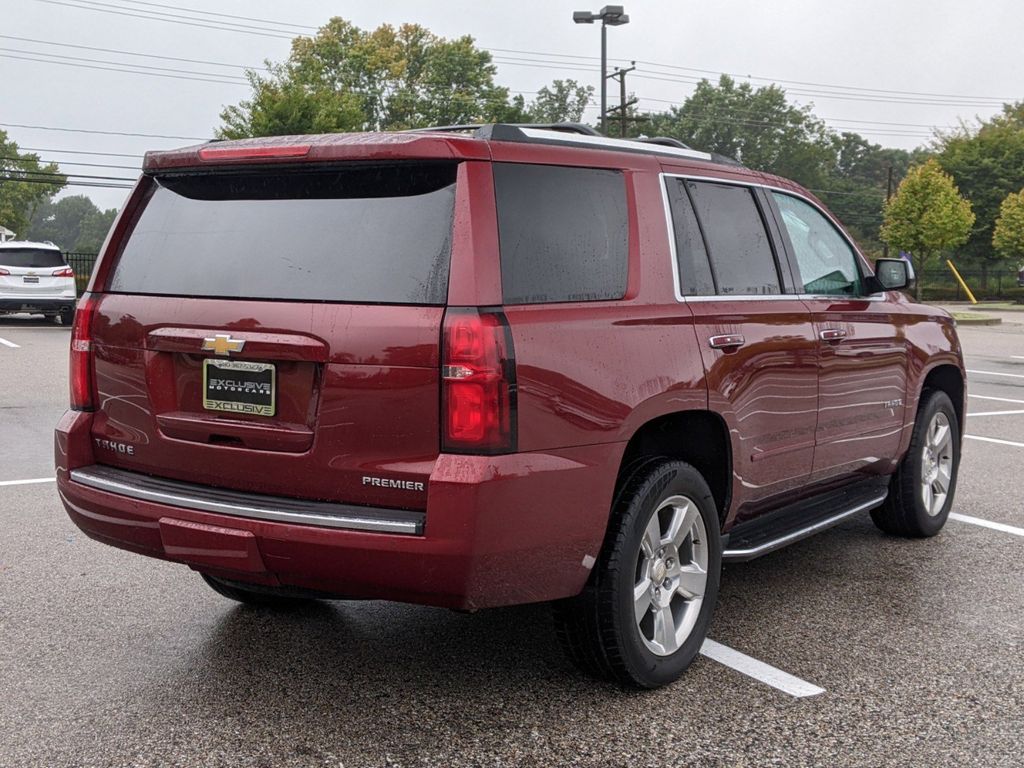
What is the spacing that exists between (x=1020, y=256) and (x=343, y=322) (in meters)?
50.7

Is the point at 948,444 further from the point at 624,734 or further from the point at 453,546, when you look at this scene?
the point at 453,546

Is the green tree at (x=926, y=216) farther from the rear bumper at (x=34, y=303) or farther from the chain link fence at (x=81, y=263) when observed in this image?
the rear bumper at (x=34, y=303)

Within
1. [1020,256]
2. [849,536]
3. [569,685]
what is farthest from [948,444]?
[1020,256]

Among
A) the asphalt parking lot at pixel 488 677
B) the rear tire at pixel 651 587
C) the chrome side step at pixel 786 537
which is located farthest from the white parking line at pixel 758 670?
the chrome side step at pixel 786 537

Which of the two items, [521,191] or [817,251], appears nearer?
[521,191]

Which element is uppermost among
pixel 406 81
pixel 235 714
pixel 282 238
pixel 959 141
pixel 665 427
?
pixel 406 81

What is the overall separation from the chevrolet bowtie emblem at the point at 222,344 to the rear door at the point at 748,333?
1.58 metres

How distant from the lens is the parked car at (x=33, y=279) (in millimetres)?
22156

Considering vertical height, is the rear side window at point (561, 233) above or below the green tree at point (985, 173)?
below

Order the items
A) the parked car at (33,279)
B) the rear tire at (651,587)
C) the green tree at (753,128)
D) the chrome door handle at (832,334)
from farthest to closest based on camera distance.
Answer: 1. the green tree at (753,128)
2. the parked car at (33,279)
3. the chrome door handle at (832,334)
4. the rear tire at (651,587)

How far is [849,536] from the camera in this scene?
20.6 ft

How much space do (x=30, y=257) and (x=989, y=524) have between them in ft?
66.6

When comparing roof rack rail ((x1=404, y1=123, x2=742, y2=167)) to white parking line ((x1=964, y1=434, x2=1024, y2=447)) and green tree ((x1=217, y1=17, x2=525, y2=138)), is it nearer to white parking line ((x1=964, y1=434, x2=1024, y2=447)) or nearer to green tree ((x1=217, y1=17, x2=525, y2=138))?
white parking line ((x1=964, y1=434, x2=1024, y2=447))

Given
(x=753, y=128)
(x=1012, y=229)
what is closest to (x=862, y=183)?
(x=753, y=128)
